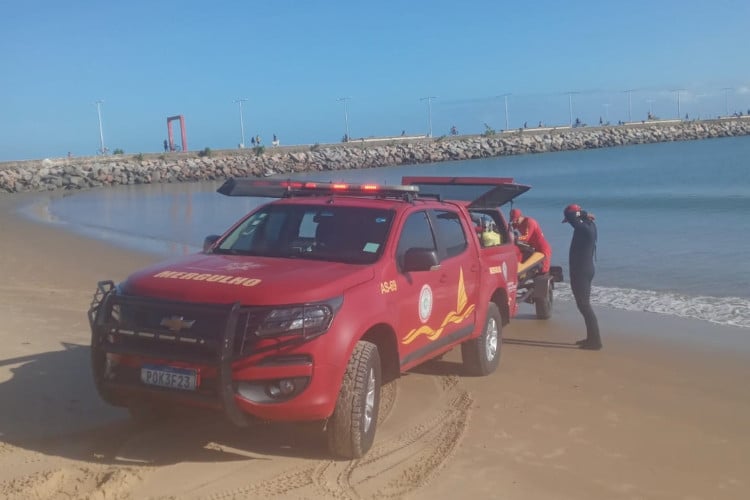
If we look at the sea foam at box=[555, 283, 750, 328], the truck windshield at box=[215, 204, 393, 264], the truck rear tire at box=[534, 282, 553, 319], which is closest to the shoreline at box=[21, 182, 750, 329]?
the sea foam at box=[555, 283, 750, 328]

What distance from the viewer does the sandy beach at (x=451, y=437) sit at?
16.6ft

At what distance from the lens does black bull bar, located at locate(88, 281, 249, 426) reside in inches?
191

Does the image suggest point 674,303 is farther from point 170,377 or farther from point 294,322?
point 170,377

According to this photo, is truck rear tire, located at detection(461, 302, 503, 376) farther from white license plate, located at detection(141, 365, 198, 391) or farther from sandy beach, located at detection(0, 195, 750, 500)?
white license plate, located at detection(141, 365, 198, 391)

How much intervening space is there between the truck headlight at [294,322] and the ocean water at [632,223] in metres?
7.47

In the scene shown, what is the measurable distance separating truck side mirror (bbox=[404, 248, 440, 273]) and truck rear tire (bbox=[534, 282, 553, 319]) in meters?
5.24

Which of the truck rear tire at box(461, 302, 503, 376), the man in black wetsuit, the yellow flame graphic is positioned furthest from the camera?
the man in black wetsuit

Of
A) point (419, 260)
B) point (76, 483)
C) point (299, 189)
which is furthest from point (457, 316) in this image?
point (76, 483)

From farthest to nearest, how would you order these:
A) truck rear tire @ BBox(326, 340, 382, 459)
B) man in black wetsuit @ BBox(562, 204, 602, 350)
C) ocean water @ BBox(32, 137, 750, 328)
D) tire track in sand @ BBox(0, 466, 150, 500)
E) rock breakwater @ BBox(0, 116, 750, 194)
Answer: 1. rock breakwater @ BBox(0, 116, 750, 194)
2. ocean water @ BBox(32, 137, 750, 328)
3. man in black wetsuit @ BBox(562, 204, 602, 350)
4. truck rear tire @ BBox(326, 340, 382, 459)
5. tire track in sand @ BBox(0, 466, 150, 500)

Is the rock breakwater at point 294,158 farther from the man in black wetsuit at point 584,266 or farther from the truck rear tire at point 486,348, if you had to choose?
the truck rear tire at point 486,348

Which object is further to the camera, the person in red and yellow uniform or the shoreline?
the person in red and yellow uniform

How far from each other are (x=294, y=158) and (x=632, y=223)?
48036 millimetres

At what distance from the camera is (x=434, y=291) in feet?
21.5

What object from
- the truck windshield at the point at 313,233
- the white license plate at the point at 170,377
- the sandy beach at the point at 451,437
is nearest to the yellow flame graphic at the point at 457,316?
the sandy beach at the point at 451,437
